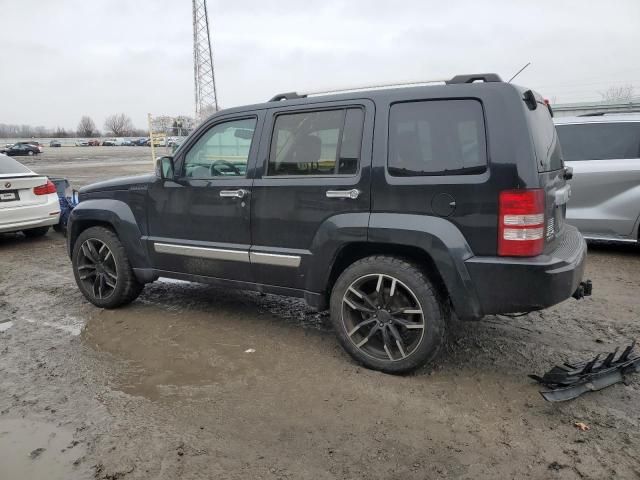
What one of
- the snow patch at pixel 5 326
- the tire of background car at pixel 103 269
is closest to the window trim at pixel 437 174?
the tire of background car at pixel 103 269

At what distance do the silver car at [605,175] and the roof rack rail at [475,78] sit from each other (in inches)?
157

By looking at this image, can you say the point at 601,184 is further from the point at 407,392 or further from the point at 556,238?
the point at 407,392

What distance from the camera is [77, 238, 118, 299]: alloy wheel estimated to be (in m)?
4.87

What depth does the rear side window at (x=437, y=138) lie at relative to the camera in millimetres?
3111

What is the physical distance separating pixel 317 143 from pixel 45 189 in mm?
6567

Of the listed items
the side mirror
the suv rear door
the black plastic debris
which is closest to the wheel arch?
the suv rear door

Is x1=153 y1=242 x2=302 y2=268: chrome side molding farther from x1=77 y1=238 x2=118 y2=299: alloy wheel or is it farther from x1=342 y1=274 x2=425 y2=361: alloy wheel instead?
x1=77 y1=238 x2=118 y2=299: alloy wheel

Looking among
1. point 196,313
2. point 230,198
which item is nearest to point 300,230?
point 230,198

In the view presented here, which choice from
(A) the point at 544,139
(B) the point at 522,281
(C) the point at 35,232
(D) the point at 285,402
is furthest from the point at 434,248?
(C) the point at 35,232

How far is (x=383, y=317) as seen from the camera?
3465 mm

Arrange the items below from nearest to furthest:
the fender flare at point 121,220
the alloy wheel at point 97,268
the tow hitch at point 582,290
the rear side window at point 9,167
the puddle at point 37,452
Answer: the puddle at point 37,452 → the tow hitch at point 582,290 → the fender flare at point 121,220 → the alloy wheel at point 97,268 → the rear side window at point 9,167

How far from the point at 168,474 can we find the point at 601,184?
20.4ft

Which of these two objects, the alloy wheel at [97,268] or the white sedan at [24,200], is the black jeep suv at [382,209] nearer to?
the alloy wheel at [97,268]

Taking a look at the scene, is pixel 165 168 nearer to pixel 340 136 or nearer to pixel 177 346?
pixel 177 346
